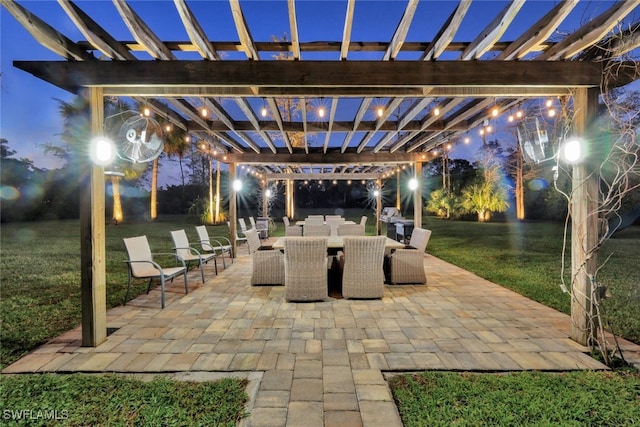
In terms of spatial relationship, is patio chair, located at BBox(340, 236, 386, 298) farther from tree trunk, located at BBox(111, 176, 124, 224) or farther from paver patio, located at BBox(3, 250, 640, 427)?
tree trunk, located at BBox(111, 176, 124, 224)

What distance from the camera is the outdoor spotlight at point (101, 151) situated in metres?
2.94

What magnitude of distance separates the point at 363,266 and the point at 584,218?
2.38 metres

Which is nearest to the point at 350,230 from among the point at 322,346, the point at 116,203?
the point at 322,346

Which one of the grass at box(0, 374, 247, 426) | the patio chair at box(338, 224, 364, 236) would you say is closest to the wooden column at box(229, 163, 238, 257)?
the patio chair at box(338, 224, 364, 236)

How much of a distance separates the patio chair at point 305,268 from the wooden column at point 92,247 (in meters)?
1.98

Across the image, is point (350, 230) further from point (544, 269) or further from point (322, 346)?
point (322, 346)

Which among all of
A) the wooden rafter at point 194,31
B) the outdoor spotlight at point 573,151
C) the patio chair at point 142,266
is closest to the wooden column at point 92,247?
the patio chair at point 142,266

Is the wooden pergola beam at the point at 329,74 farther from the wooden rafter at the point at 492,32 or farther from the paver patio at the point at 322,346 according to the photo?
the paver patio at the point at 322,346

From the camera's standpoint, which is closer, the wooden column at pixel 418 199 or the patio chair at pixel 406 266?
the patio chair at pixel 406 266

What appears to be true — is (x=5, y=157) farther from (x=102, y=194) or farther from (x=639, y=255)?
(x=639, y=255)

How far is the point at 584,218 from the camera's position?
297cm

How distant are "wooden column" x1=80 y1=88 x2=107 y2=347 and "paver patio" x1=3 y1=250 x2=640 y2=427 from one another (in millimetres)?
199

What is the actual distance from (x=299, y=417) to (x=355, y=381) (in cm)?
55

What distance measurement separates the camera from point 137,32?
253cm
